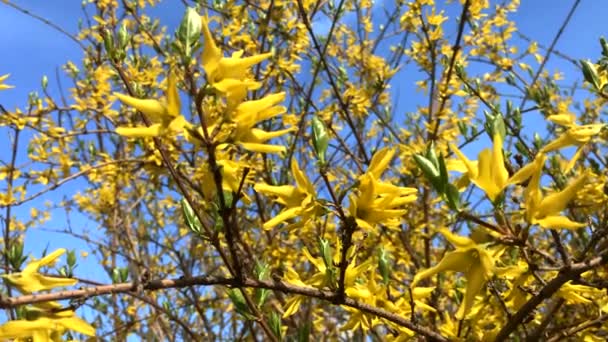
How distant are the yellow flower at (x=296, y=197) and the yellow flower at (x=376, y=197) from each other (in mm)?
109

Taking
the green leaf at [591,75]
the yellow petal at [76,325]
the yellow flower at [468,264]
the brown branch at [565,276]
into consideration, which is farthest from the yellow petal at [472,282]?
the green leaf at [591,75]

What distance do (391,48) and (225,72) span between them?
416cm

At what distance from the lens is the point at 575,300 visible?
4.84ft

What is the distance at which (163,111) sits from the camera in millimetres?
1087

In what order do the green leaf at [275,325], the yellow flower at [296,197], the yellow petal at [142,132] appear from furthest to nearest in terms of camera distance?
the green leaf at [275,325], the yellow flower at [296,197], the yellow petal at [142,132]

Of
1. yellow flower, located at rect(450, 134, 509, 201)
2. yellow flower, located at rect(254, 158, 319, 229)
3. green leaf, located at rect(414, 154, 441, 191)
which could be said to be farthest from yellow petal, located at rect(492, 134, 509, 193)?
yellow flower, located at rect(254, 158, 319, 229)

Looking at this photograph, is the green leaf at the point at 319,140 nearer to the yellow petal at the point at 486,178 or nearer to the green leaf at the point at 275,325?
the yellow petal at the point at 486,178

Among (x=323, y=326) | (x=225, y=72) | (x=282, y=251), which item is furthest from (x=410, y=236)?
(x=225, y=72)

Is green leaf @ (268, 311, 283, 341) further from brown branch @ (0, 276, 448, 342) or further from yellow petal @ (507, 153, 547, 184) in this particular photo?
yellow petal @ (507, 153, 547, 184)

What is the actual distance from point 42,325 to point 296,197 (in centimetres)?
57

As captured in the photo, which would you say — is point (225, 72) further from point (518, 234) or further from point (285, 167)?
point (285, 167)

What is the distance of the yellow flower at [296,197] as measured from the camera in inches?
48.4

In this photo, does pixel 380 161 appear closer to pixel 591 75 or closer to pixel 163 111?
pixel 163 111

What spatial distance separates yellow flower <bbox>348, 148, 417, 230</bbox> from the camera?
1.16 metres
